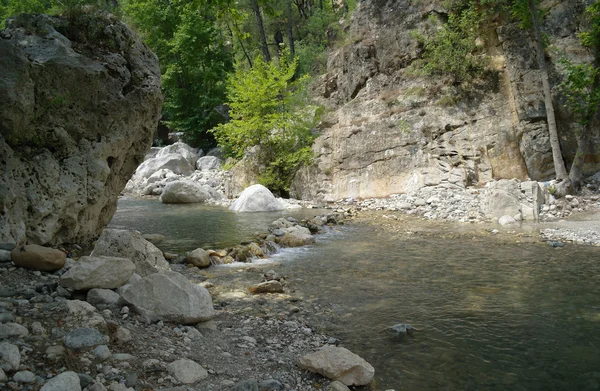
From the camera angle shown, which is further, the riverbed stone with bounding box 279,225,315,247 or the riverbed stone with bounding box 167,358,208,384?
the riverbed stone with bounding box 279,225,315,247

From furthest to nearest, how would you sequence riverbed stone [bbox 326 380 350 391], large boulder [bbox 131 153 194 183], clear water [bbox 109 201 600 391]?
large boulder [bbox 131 153 194 183] → clear water [bbox 109 201 600 391] → riverbed stone [bbox 326 380 350 391]

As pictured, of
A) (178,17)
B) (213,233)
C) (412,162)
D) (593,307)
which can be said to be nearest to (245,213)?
(213,233)

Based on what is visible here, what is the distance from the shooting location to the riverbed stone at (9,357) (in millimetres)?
2811

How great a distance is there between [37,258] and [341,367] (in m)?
3.66

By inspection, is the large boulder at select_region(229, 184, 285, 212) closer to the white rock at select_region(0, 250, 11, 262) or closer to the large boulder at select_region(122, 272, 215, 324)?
the white rock at select_region(0, 250, 11, 262)

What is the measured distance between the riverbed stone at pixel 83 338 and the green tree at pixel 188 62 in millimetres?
27680

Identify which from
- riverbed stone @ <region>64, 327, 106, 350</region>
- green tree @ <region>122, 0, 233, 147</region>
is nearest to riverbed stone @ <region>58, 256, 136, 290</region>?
riverbed stone @ <region>64, 327, 106, 350</region>

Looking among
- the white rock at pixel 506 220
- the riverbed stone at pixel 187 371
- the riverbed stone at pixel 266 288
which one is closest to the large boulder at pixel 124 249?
the riverbed stone at pixel 266 288

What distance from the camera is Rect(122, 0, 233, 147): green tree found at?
97.7 ft

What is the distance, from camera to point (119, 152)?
333 inches

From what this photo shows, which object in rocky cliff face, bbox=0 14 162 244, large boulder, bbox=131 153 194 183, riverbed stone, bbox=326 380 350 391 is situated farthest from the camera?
large boulder, bbox=131 153 194 183

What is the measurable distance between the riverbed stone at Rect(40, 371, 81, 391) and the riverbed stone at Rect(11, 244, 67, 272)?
2.52m

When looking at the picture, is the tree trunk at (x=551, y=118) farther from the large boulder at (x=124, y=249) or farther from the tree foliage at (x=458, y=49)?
the large boulder at (x=124, y=249)

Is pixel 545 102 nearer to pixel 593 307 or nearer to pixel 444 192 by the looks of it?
pixel 444 192
